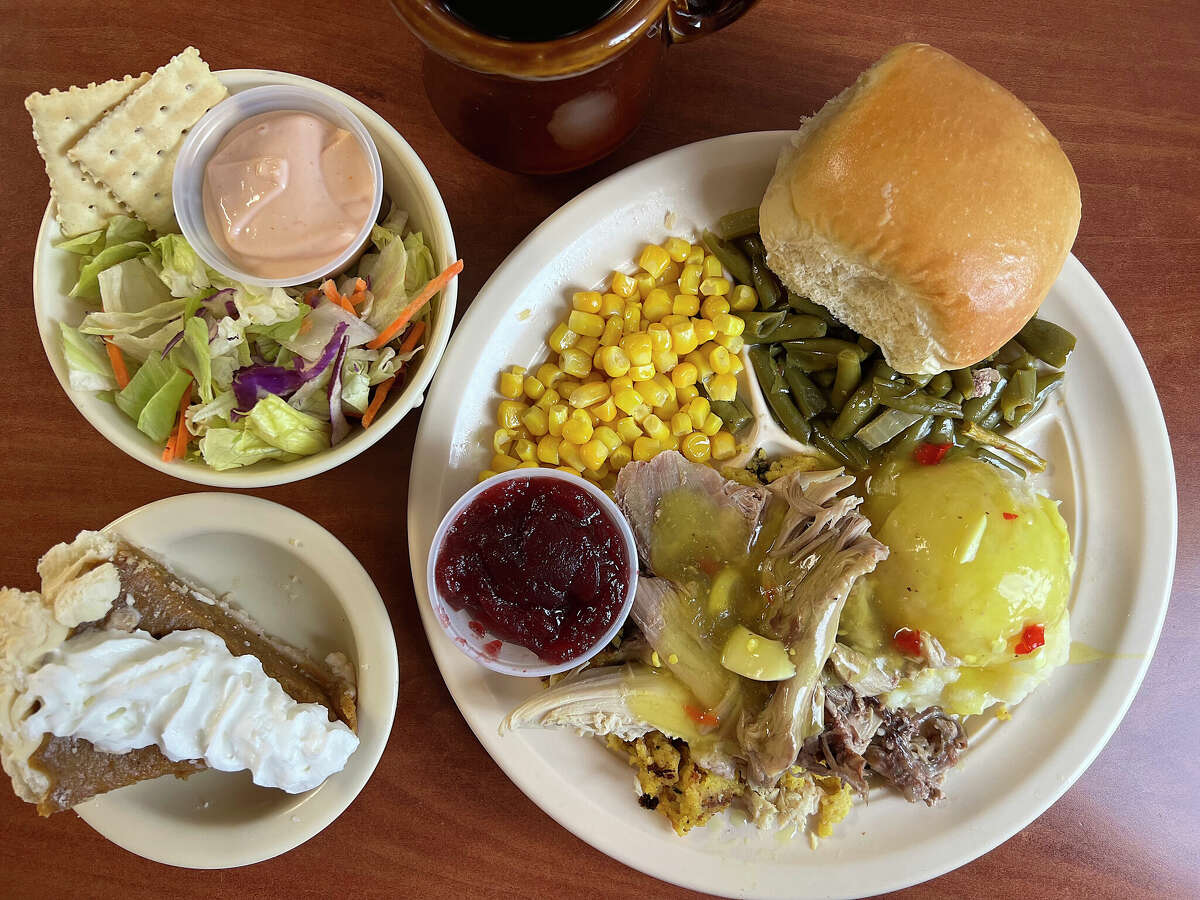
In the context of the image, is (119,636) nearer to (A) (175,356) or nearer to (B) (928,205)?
(A) (175,356)

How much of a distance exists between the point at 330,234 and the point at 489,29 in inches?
22.6

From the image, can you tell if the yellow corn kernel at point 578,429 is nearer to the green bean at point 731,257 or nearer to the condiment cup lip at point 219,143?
the green bean at point 731,257

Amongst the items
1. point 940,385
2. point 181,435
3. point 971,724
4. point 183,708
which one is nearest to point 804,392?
point 940,385

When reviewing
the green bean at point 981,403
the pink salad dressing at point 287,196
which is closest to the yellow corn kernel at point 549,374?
the pink salad dressing at point 287,196

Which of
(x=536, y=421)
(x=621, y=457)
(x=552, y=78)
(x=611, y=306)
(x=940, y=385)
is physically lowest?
(x=621, y=457)

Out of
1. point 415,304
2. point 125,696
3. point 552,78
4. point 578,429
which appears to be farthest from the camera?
point 578,429

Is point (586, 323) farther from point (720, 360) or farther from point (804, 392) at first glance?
point (804, 392)

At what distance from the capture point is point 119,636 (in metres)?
1.92

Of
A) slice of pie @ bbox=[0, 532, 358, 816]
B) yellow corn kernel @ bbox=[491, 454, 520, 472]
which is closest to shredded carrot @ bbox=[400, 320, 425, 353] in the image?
yellow corn kernel @ bbox=[491, 454, 520, 472]

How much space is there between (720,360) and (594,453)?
433 millimetres

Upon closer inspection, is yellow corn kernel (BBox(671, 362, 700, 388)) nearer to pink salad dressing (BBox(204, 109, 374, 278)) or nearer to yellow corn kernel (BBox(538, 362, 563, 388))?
yellow corn kernel (BBox(538, 362, 563, 388))

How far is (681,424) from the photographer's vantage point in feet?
7.42

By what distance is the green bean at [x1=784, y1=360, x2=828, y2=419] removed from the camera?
7.65 ft

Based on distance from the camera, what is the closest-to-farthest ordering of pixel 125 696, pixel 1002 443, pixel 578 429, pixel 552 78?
pixel 552 78, pixel 125 696, pixel 578 429, pixel 1002 443
